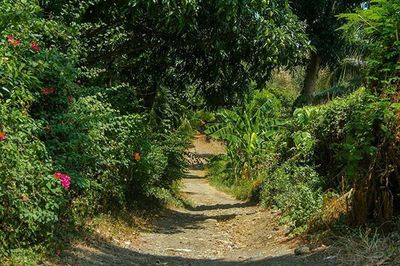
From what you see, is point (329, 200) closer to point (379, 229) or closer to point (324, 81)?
point (379, 229)

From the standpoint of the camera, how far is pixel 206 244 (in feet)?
33.3

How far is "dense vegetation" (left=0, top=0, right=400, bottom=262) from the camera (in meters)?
5.94

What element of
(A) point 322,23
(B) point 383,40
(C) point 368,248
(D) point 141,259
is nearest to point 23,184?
(D) point 141,259

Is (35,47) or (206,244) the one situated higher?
(35,47)

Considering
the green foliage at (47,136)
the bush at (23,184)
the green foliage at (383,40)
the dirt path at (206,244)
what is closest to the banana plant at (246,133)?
the dirt path at (206,244)

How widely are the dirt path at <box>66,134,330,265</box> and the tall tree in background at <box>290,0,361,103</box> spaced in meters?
5.47

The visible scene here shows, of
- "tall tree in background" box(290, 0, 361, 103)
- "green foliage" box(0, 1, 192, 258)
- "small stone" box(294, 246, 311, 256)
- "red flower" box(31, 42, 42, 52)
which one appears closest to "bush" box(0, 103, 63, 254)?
"green foliage" box(0, 1, 192, 258)

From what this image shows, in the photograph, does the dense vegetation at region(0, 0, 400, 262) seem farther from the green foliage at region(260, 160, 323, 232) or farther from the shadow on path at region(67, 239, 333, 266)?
the shadow on path at region(67, 239, 333, 266)

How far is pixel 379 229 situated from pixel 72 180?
3998 millimetres

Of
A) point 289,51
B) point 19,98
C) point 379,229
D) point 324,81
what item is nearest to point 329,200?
point 379,229

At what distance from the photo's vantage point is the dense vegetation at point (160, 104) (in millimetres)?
5941

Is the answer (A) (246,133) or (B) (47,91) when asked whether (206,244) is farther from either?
(A) (246,133)

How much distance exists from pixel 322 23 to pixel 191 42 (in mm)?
6644

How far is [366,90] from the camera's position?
7074 mm
